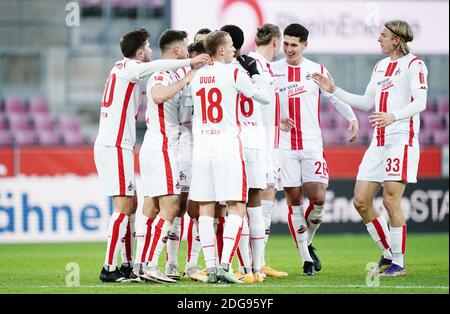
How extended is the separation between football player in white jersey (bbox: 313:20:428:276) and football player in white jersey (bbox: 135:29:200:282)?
151 centimetres

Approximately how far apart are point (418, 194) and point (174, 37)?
855 centimetres

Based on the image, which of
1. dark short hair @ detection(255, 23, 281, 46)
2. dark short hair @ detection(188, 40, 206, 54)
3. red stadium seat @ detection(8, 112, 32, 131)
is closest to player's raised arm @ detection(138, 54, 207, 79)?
dark short hair @ detection(188, 40, 206, 54)

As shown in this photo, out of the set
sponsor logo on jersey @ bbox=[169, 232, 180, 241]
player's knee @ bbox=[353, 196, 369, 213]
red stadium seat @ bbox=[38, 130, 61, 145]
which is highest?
red stadium seat @ bbox=[38, 130, 61, 145]

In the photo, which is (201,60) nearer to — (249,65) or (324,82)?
(249,65)

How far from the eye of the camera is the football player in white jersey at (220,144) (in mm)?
7984

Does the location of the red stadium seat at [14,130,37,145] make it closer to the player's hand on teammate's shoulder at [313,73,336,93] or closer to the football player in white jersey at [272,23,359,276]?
the football player in white jersey at [272,23,359,276]

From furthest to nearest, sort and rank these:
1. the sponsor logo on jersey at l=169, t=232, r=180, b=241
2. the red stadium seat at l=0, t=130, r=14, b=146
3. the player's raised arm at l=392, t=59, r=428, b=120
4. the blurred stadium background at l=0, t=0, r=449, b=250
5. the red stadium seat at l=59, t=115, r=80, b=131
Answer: the red stadium seat at l=59, t=115, r=80, b=131
the red stadium seat at l=0, t=130, r=14, b=146
the blurred stadium background at l=0, t=0, r=449, b=250
the sponsor logo on jersey at l=169, t=232, r=180, b=241
the player's raised arm at l=392, t=59, r=428, b=120

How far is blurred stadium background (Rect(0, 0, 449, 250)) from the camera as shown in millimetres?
16188

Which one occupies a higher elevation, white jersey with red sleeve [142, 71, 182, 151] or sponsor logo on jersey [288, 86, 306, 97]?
sponsor logo on jersey [288, 86, 306, 97]

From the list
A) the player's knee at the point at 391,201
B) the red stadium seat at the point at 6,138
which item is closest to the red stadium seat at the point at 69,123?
the red stadium seat at the point at 6,138

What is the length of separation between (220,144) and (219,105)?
0.32 m

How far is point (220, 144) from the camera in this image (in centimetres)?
802

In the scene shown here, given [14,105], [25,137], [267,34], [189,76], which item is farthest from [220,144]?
[14,105]

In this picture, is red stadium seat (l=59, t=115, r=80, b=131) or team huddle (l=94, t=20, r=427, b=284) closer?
team huddle (l=94, t=20, r=427, b=284)
